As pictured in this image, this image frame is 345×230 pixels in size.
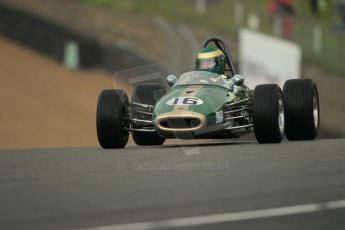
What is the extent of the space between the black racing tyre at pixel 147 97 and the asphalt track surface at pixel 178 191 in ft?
9.70

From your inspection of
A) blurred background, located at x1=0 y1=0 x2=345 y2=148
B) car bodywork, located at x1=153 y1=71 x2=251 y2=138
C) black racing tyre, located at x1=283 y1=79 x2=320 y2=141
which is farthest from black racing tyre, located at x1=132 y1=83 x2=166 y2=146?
blurred background, located at x1=0 y1=0 x2=345 y2=148

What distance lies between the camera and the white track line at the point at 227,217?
5.24 m

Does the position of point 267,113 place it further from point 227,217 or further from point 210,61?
point 227,217

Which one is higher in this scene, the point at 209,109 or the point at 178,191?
the point at 209,109

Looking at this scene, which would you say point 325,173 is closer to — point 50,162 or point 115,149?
point 50,162

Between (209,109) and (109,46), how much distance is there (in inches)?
856

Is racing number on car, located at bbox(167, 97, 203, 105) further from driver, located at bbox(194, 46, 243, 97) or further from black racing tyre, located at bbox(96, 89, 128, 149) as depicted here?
driver, located at bbox(194, 46, 243, 97)

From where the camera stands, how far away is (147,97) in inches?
526

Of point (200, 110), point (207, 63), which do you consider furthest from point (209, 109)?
point (207, 63)

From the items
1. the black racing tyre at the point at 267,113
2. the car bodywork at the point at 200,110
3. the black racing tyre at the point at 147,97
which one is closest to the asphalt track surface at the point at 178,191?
the car bodywork at the point at 200,110

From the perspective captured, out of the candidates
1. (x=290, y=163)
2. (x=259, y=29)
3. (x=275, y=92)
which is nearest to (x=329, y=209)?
(x=290, y=163)

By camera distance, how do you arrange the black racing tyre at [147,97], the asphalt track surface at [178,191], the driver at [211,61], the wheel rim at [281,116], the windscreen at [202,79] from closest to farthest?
1. the asphalt track surface at [178,191]
2. the wheel rim at [281,116]
3. the windscreen at [202,79]
4. the driver at [211,61]
5. the black racing tyre at [147,97]

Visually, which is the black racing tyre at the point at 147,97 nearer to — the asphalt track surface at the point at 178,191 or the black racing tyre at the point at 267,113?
the black racing tyre at the point at 267,113

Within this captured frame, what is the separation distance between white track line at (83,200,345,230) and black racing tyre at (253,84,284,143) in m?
5.57
